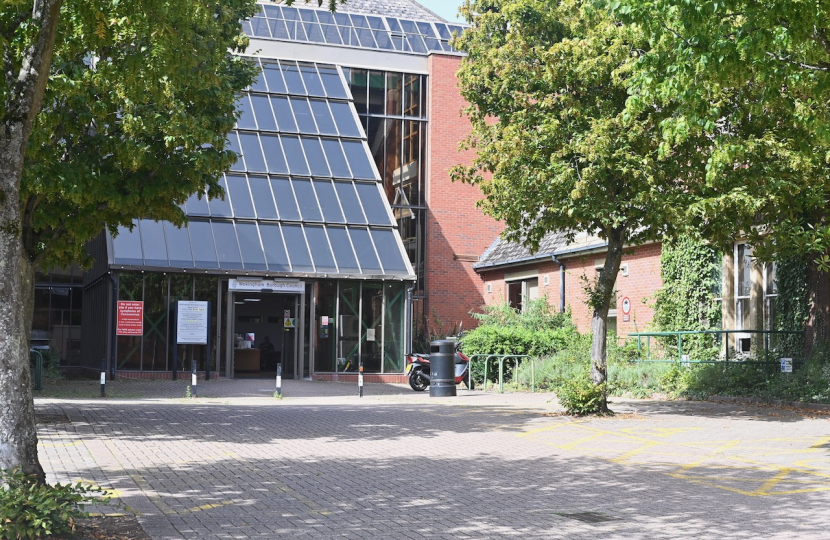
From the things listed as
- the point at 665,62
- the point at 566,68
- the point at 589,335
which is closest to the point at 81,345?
the point at 589,335

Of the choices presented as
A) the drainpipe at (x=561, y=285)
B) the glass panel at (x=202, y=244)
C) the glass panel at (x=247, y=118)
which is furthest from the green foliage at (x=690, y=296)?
the glass panel at (x=247, y=118)

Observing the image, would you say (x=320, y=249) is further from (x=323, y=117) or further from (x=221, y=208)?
(x=323, y=117)

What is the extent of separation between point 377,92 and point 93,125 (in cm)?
2370

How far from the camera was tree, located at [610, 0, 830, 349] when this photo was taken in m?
9.55

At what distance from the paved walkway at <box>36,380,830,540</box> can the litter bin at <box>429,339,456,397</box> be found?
3.76m

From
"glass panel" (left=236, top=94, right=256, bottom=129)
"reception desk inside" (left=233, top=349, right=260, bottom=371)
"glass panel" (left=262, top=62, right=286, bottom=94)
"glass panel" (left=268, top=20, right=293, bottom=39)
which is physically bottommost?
"reception desk inside" (left=233, top=349, right=260, bottom=371)

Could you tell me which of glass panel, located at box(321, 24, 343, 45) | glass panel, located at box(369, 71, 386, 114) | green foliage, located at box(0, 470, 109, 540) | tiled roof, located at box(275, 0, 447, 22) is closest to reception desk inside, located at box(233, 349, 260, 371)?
glass panel, located at box(369, 71, 386, 114)

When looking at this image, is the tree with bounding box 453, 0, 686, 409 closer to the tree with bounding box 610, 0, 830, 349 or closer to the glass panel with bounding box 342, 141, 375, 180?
the tree with bounding box 610, 0, 830, 349

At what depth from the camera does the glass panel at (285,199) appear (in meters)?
29.0

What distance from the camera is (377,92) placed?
37656mm

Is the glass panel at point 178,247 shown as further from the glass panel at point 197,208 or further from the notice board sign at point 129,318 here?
the notice board sign at point 129,318

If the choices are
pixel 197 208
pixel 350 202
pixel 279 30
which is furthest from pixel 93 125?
pixel 279 30

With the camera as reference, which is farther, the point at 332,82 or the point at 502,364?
the point at 332,82

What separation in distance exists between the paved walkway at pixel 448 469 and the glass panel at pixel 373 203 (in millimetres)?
12607
